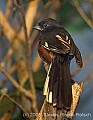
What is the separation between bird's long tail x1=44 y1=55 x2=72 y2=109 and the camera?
6.54 feet

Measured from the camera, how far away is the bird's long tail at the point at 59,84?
78.4 inches

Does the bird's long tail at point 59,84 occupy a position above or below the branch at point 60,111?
above

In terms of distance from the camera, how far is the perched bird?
200cm

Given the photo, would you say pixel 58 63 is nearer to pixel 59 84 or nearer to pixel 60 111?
pixel 59 84

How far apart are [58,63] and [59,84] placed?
13cm

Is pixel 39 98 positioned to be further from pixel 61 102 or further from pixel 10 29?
pixel 61 102

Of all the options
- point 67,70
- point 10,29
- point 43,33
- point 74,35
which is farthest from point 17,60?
point 67,70

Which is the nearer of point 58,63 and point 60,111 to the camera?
point 60,111

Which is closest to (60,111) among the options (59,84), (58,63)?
(59,84)

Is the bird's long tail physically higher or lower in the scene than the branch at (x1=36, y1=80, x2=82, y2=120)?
higher

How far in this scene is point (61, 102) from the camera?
1.99 metres

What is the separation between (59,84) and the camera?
2.04 metres

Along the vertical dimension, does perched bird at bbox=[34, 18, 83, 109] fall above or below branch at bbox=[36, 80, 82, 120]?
above

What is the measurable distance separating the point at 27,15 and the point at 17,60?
358 mm
